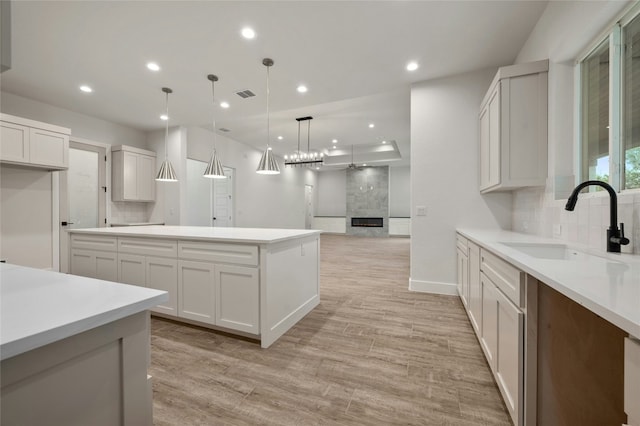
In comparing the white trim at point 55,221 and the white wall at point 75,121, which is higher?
the white wall at point 75,121

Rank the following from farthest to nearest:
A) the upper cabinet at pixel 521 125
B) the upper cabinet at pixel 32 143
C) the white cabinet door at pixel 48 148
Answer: the white cabinet door at pixel 48 148 → the upper cabinet at pixel 32 143 → the upper cabinet at pixel 521 125

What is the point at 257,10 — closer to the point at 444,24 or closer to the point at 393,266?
the point at 444,24

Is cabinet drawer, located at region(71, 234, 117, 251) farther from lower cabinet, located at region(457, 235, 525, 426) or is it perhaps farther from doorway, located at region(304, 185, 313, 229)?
doorway, located at region(304, 185, 313, 229)

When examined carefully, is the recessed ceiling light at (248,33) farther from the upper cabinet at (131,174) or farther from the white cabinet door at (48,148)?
the upper cabinet at (131,174)

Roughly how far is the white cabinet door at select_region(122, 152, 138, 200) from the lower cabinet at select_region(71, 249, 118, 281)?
7.28 ft

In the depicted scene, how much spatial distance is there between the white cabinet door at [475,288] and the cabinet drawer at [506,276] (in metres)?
0.28

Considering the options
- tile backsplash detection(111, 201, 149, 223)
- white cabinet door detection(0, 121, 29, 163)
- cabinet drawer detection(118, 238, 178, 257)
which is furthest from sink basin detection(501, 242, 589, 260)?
tile backsplash detection(111, 201, 149, 223)

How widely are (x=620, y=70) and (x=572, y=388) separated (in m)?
2.02

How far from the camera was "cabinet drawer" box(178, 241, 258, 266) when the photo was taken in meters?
2.29

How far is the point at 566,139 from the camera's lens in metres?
2.26

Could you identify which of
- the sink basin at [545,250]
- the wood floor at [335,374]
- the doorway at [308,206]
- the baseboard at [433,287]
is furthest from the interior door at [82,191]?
the doorway at [308,206]

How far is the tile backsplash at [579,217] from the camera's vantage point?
1503mm

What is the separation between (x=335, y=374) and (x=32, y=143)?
504cm

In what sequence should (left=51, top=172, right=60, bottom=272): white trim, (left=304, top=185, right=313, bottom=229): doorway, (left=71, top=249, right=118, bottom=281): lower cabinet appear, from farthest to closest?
(left=304, top=185, right=313, bottom=229): doorway → (left=51, top=172, right=60, bottom=272): white trim → (left=71, top=249, right=118, bottom=281): lower cabinet
